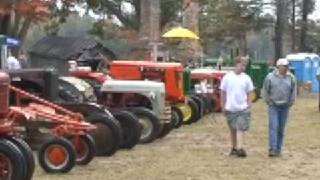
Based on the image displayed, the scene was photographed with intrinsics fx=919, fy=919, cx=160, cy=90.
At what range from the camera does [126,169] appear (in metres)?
12.9

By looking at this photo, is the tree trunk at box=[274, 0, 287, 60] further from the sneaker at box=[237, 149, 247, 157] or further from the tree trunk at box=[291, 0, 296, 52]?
the sneaker at box=[237, 149, 247, 157]

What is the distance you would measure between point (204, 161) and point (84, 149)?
2.10 metres

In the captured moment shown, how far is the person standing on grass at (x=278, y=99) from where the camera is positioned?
15.0 meters

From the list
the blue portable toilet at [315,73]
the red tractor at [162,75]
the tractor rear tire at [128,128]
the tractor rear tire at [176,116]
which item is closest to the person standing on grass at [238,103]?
the tractor rear tire at [128,128]

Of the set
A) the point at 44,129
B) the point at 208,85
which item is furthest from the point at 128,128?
the point at 208,85

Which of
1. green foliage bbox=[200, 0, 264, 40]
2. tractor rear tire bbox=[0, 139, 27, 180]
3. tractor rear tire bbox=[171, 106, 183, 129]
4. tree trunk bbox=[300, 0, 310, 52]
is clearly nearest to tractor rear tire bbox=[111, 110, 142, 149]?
tractor rear tire bbox=[171, 106, 183, 129]

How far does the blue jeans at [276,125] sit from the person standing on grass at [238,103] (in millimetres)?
444

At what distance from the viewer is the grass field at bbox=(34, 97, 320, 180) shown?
489 inches

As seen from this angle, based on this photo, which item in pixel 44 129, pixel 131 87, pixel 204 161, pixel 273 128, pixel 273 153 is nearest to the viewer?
pixel 44 129

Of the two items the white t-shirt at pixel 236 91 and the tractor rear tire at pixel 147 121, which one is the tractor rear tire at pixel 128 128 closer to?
the tractor rear tire at pixel 147 121

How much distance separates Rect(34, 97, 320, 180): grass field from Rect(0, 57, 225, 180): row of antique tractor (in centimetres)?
25

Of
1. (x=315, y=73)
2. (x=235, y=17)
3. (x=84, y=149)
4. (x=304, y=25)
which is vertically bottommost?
(x=315, y=73)

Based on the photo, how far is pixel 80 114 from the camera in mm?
13680

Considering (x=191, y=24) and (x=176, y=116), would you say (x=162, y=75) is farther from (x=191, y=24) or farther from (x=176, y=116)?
(x=191, y=24)
